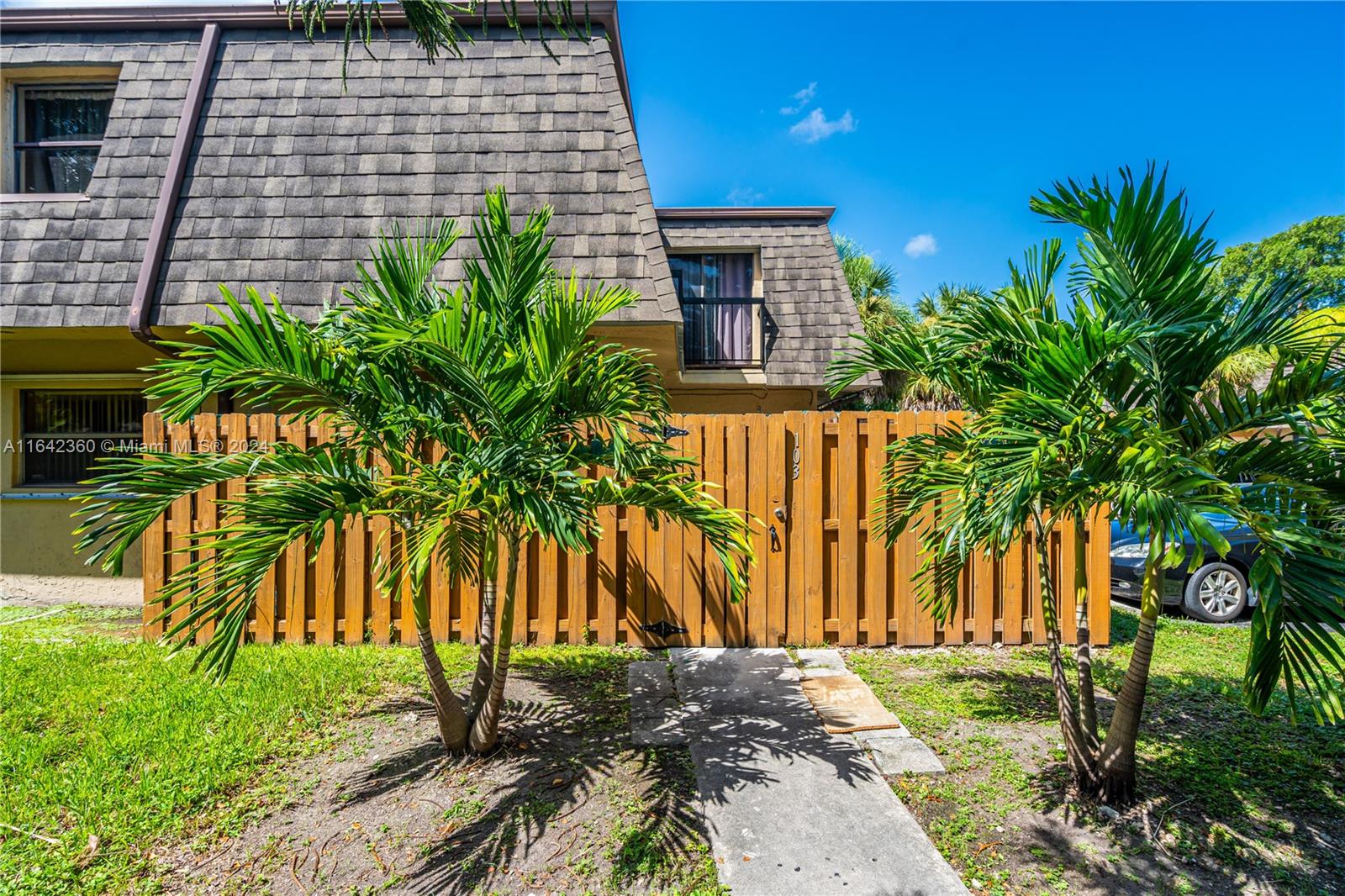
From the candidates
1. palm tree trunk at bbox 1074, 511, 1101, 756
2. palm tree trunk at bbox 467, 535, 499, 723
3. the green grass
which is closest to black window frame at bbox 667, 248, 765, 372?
the green grass

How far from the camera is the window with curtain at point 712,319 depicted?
34.8 ft

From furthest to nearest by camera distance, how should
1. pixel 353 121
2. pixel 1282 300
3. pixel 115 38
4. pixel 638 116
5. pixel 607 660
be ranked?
pixel 638 116 → pixel 115 38 → pixel 353 121 → pixel 607 660 → pixel 1282 300

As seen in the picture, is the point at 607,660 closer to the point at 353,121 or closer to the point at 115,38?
the point at 353,121

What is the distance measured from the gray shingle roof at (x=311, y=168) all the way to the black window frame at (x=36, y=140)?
27 cm

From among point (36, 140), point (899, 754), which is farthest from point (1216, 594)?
point (36, 140)

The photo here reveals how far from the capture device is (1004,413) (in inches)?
98.5

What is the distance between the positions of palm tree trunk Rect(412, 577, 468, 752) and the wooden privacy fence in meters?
1.75

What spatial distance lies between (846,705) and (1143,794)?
1436 millimetres

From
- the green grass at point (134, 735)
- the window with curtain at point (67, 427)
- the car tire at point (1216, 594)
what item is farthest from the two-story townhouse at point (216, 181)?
the car tire at point (1216, 594)

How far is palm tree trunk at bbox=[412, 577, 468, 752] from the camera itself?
2.91 metres

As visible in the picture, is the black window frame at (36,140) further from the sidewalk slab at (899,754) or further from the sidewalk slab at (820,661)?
the sidewalk slab at (899,754)

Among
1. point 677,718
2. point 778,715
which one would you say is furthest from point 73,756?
point 778,715

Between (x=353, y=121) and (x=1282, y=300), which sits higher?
(x=353, y=121)

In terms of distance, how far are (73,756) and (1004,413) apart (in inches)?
185
